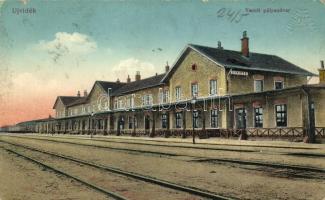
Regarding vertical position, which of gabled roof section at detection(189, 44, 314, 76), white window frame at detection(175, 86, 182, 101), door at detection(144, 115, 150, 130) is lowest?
door at detection(144, 115, 150, 130)

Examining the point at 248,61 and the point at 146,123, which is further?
the point at 146,123

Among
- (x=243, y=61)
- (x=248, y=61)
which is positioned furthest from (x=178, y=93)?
(x=248, y=61)

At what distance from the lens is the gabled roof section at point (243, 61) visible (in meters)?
24.3

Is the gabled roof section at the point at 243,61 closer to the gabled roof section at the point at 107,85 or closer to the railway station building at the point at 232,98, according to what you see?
the railway station building at the point at 232,98

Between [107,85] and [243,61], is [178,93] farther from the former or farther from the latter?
[107,85]

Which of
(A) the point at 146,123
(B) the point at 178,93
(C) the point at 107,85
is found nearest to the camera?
(B) the point at 178,93

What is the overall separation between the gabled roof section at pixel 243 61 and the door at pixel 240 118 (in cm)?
299

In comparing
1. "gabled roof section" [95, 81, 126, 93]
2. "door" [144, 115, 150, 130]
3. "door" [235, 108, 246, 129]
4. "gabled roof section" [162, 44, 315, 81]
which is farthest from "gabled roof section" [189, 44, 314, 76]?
"gabled roof section" [95, 81, 126, 93]

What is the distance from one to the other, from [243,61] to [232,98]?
4.41 metres

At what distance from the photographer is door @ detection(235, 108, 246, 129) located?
22344mm

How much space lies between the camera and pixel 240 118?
2283cm

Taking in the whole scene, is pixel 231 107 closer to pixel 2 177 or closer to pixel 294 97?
pixel 294 97

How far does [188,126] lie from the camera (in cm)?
2722

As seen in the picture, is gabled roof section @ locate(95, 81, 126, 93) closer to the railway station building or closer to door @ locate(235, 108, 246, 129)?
the railway station building
